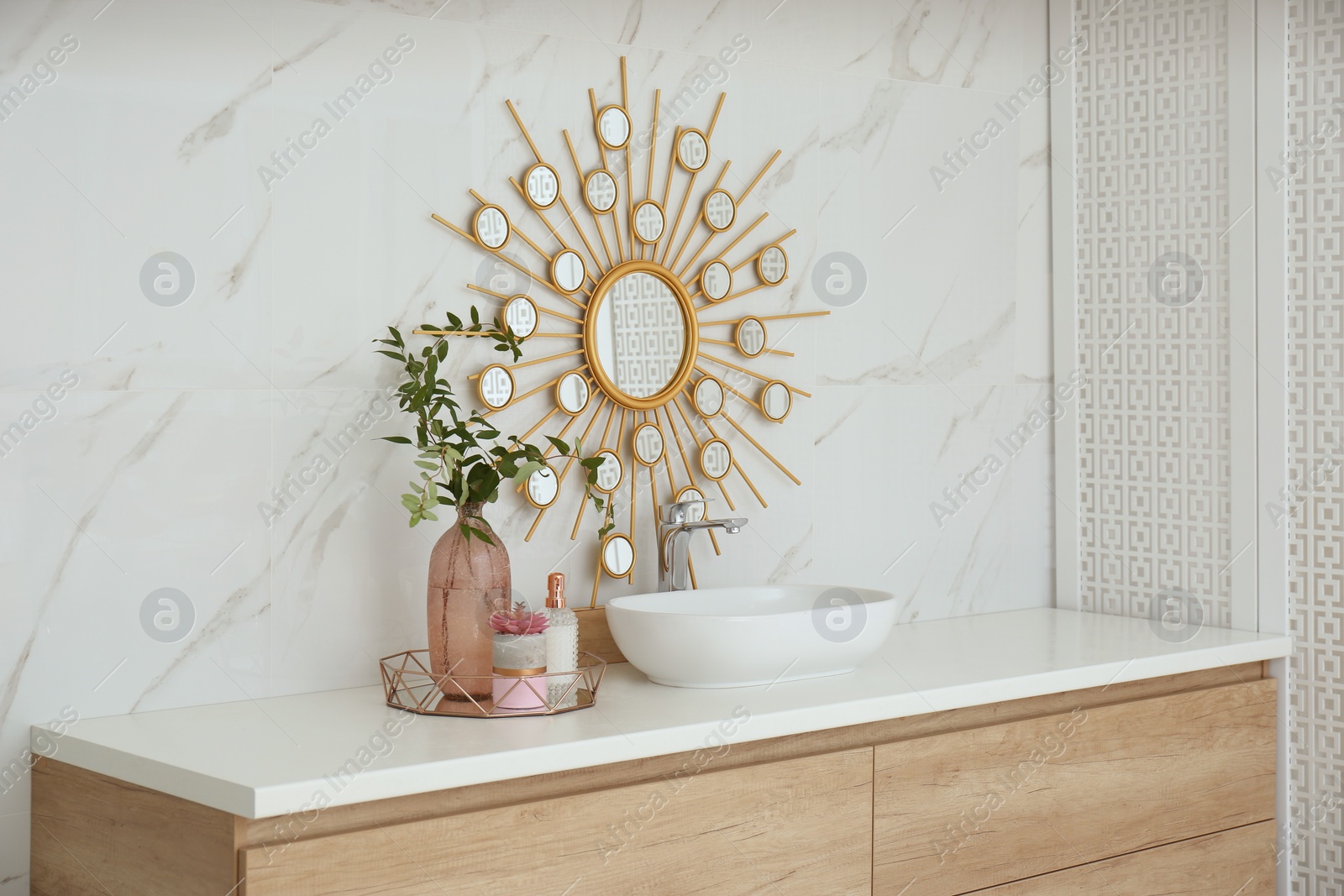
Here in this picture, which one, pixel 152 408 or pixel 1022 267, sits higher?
pixel 1022 267

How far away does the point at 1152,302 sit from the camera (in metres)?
2.76

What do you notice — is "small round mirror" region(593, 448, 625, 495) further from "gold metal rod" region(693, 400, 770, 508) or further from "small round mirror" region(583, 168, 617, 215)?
"small round mirror" region(583, 168, 617, 215)

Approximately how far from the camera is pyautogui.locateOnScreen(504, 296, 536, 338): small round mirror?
7.27 feet

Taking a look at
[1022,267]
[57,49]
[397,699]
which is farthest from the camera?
[1022,267]

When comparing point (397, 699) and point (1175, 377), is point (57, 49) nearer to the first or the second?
point (397, 699)

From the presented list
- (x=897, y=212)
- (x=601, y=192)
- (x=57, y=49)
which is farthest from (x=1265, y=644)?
(x=57, y=49)

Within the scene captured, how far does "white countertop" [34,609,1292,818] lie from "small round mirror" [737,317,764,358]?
63 centimetres

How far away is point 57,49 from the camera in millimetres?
1840

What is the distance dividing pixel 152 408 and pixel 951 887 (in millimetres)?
1451

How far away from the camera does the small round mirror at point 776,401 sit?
99.1 inches

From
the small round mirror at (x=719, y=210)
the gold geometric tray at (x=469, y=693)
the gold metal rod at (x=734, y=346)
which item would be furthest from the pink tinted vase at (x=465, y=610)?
the small round mirror at (x=719, y=210)

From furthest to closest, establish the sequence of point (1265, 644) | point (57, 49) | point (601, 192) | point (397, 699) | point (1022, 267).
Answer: point (1022, 267)
point (1265, 644)
point (601, 192)
point (397, 699)
point (57, 49)

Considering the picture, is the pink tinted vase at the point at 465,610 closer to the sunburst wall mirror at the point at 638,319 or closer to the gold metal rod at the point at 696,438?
the sunburst wall mirror at the point at 638,319

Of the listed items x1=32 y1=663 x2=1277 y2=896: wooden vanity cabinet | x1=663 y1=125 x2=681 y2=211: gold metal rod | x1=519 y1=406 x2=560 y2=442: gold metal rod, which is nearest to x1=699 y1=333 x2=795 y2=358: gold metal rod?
x1=663 y1=125 x2=681 y2=211: gold metal rod
